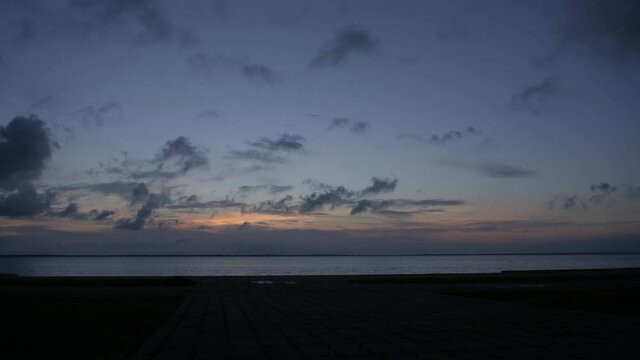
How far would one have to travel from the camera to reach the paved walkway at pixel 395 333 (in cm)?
1179

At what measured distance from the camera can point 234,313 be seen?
1983 centimetres

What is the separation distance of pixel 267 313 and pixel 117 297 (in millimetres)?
10405

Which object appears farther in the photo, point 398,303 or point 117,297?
point 117,297

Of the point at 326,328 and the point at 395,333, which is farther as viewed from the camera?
the point at 326,328

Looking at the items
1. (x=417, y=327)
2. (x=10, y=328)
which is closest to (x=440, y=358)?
(x=417, y=327)

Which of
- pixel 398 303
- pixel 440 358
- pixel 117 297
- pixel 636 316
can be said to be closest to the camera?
pixel 440 358

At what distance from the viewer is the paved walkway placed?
11.8 meters

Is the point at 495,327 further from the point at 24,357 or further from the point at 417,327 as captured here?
the point at 24,357

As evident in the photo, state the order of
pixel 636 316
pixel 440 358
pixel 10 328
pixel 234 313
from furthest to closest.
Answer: pixel 234 313 < pixel 636 316 < pixel 10 328 < pixel 440 358

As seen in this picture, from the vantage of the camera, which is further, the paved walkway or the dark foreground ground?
the dark foreground ground

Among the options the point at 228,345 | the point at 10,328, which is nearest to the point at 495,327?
the point at 228,345

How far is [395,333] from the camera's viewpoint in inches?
575

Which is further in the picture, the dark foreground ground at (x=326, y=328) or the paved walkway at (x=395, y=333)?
the dark foreground ground at (x=326, y=328)

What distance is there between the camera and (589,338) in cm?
1333
